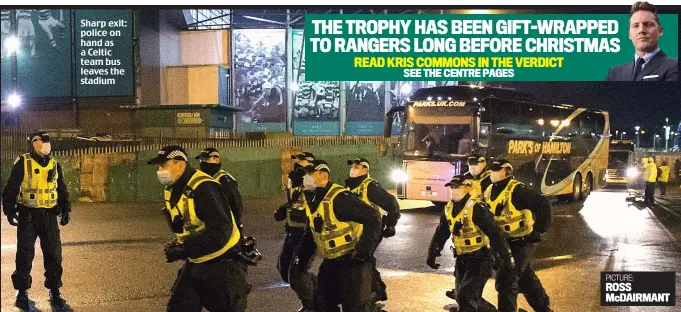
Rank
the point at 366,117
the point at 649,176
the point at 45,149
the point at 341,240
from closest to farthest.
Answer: the point at 341,240 < the point at 45,149 < the point at 366,117 < the point at 649,176

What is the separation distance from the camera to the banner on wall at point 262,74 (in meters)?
11.5

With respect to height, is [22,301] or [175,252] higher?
[175,252]

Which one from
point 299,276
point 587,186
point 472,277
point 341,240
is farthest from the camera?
point 587,186

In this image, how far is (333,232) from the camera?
5191 mm

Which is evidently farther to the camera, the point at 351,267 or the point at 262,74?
the point at 262,74

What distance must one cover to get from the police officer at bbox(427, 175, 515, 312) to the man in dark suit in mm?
2334

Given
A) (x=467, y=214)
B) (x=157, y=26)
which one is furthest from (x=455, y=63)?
(x=157, y=26)

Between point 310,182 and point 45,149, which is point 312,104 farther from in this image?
point 310,182

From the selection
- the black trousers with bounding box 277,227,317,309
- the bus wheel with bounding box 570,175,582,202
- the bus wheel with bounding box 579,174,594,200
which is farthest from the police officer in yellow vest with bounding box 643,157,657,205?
the black trousers with bounding box 277,227,317,309

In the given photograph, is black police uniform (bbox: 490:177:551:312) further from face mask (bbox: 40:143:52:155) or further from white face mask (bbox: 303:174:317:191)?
face mask (bbox: 40:143:52:155)

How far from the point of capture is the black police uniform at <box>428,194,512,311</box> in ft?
18.7

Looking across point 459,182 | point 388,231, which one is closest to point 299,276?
point 388,231

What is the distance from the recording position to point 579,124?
20.3m

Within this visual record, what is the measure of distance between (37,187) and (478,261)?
4382 millimetres
